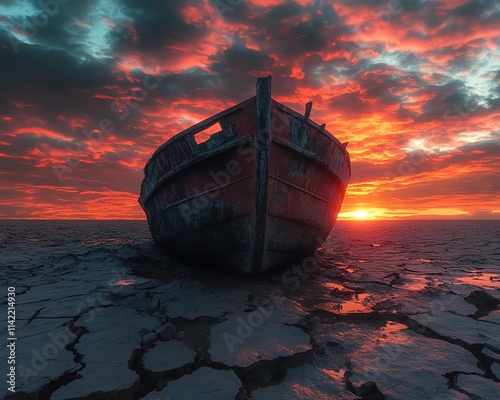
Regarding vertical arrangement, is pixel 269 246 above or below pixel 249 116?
below

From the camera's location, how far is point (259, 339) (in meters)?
1.93

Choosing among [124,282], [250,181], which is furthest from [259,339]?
[124,282]

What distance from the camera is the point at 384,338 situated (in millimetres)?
1933

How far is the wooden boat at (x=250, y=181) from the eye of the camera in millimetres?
3160

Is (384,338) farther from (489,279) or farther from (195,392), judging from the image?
(489,279)

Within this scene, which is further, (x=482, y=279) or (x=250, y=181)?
(x=482, y=279)

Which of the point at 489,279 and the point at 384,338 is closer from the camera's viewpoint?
the point at 384,338

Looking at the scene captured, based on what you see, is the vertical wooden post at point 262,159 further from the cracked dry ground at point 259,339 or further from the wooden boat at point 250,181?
the cracked dry ground at point 259,339

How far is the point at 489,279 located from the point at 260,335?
3.44 m

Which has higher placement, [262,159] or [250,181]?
[262,159]

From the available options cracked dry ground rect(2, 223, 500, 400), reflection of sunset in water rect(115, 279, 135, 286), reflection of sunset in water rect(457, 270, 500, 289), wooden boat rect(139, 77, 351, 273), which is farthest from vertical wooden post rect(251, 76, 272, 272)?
reflection of sunset in water rect(457, 270, 500, 289)

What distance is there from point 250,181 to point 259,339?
1699 mm

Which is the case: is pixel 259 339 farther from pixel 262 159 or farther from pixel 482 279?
pixel 482 279

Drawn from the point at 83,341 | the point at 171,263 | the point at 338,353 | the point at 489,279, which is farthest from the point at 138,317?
the point at 489,279
